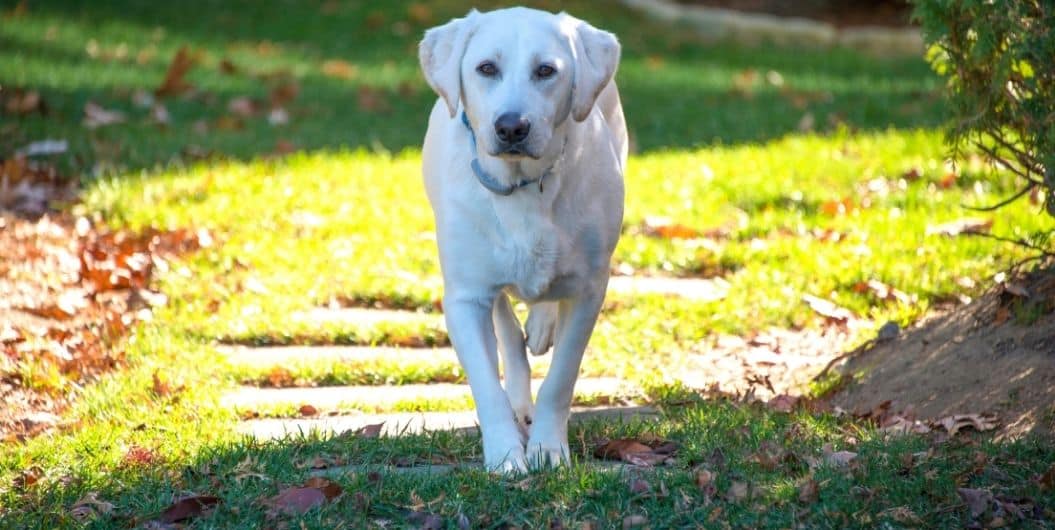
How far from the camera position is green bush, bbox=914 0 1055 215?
4.58 metres

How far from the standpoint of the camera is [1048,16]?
456 centimetres

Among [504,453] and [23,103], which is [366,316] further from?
[23,103]

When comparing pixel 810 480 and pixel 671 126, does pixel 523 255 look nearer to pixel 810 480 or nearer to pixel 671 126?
pixel 810 480

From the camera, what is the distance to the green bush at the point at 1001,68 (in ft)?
15.0

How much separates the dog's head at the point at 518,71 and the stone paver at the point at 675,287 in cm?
229

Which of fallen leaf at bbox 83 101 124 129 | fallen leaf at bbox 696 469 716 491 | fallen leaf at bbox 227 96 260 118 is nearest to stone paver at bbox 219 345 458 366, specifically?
fallen leaf at bbox 696 469 716 491

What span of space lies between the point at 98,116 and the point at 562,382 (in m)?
6.63

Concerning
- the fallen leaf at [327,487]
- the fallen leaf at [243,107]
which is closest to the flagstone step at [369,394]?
the fallen leaf at [327,487]

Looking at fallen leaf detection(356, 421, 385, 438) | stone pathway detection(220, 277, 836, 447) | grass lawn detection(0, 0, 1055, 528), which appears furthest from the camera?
stone pathway detection(220, 277, 836, 447)

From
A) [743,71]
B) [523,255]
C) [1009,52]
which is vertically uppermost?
[1009,52]

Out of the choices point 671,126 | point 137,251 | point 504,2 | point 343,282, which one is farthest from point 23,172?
point 504,2

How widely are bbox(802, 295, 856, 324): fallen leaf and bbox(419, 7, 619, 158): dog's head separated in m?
2.19

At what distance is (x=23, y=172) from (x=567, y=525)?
5.74 metres

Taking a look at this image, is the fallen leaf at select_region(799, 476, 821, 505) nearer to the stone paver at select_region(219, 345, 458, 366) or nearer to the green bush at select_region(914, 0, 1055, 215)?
the green bush at select_region(914, 0, 1055, 215)
